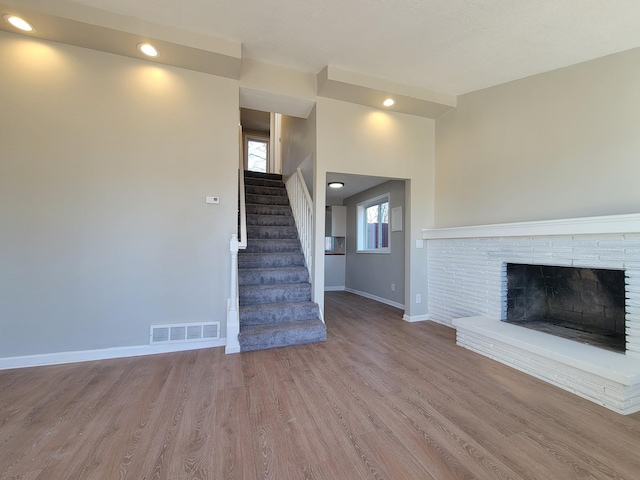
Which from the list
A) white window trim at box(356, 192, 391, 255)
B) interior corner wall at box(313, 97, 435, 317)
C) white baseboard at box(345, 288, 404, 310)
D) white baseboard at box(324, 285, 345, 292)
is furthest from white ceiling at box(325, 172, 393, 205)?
white baseboard at box(345, 288, 404, 310)

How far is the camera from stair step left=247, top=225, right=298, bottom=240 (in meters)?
4.23

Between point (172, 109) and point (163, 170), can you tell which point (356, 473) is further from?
point (172, 109)

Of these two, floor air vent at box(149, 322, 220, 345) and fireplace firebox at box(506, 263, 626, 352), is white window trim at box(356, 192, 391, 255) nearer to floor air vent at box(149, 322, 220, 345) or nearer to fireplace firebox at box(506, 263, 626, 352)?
fireplace firebox at box(506, 263, 626, 352)

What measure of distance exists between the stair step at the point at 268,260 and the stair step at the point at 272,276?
15 cm

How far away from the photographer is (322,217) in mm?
3475

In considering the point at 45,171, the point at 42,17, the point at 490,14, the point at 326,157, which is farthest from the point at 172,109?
the point at 490,14

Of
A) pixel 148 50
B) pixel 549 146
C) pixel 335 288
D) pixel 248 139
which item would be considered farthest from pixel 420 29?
pixel 248 139

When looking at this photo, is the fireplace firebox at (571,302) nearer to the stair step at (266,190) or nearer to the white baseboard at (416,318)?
the white baseboard at (416,318)

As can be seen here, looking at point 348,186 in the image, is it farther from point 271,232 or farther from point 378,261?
point 271,232

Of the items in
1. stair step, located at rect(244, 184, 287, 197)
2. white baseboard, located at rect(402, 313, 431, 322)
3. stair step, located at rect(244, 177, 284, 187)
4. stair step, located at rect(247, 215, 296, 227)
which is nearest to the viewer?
white baseboard, located at rect(402, 313, 431, 322)

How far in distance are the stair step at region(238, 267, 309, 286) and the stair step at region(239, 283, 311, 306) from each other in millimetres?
118

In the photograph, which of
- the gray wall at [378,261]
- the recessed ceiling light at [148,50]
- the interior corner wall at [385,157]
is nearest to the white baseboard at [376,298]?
the gray wall at [378,261]

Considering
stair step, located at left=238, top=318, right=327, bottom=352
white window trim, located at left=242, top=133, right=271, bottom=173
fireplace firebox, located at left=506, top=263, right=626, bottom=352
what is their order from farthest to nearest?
1. white window trim, located at left=242, top=133, right=271, bottom=173
2. stair step, located at left=238, top=318, right=327, bottom=352
3. fireplace firebox, located at left=506, top=263, right=626, bottom=352

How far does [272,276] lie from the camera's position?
3590mm
